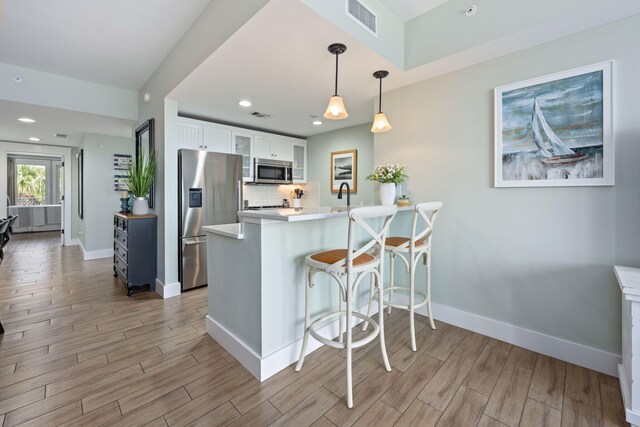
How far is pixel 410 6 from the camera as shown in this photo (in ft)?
7.45

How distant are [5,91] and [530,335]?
18.7 ft

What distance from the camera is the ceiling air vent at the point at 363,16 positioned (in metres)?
1.94

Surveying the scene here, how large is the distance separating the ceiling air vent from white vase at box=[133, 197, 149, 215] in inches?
123

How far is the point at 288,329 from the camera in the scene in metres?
1.95

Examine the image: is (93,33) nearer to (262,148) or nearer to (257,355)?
(262,148)

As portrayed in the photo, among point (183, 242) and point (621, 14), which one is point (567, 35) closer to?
point (621, 14)

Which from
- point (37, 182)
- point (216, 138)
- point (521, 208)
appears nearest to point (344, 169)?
point (216, 138)

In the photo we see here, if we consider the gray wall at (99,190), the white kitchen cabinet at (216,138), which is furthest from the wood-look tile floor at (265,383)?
the gray wall at (99,190)

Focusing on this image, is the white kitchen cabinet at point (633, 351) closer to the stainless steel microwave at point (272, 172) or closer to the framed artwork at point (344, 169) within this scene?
the framed artwork at point (344, 169)

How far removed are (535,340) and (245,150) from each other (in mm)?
4263

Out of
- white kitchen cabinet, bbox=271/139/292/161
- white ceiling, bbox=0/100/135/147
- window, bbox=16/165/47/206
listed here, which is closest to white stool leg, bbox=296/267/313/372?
white kitchen cabinet, bbox=271/139/292/161

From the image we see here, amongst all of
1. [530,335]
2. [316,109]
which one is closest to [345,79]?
[316,109]

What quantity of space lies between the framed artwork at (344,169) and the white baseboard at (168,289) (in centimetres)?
285

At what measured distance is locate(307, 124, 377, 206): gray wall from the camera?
443 cm
